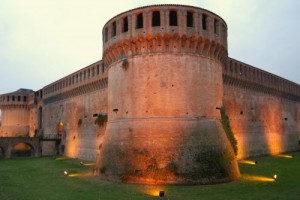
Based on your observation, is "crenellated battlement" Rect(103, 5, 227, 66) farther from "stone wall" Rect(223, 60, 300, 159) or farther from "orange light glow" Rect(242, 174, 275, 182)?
"stone wall" Rect(223, 60, 300, 159)

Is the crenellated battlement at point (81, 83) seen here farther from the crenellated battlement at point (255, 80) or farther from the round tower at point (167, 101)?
the crenellated battlement at point (255, 80)

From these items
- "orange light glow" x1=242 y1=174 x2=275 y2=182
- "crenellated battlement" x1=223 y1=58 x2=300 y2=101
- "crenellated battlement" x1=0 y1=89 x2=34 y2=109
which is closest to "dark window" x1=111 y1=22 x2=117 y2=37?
"orange light glow" x1=242 y1=174 x2=275 y2=182

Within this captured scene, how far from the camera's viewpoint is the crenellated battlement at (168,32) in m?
16.4

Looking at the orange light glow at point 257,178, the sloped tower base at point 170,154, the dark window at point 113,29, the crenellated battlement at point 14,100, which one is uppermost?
the dark window at point 113,29

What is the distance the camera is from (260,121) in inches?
1240

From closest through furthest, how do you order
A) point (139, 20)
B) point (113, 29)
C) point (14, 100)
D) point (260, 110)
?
point (139, 20)
point (113, 29)
point (260, 110)
point (14, 100)

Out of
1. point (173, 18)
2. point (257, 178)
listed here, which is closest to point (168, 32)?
point (173, 18)

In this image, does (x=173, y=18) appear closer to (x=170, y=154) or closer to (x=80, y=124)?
(x=170, y=154)

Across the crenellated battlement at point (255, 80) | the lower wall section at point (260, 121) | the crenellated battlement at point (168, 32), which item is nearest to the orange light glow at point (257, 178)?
the crenellated battlement at point (168, 32)

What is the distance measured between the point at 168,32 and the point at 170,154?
263 inches

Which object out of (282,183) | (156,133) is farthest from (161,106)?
(282,183)

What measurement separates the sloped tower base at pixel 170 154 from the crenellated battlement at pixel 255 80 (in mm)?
12037

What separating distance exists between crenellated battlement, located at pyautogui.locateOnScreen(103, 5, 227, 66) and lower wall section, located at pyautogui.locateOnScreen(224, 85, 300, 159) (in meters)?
10.9

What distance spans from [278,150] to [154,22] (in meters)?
24.2
